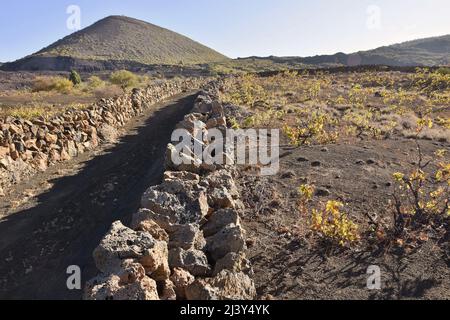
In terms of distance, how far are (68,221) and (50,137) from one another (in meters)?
5.83

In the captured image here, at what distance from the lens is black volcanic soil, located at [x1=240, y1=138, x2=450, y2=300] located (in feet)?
20.2

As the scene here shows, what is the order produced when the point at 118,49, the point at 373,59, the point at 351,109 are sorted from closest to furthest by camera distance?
the point at 351,109
the point at 373,59
the point at 118,49

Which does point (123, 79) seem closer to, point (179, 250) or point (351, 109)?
point (351, 109)

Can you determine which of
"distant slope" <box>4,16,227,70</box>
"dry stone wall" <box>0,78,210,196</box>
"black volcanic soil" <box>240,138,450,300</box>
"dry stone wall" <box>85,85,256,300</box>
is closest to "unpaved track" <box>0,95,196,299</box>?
"dry stone wall" <box>0,78,210,196</box>

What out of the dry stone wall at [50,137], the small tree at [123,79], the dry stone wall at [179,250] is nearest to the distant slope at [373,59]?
the small tree at [123,79]

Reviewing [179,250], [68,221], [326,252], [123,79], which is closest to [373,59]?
[123,79]

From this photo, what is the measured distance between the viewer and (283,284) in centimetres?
627

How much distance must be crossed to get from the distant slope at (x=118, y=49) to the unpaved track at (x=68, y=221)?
7860cm

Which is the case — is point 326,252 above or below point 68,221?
above

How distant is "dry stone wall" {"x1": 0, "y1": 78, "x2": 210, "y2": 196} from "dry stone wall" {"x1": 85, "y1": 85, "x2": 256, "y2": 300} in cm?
700

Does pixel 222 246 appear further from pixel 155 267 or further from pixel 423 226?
pixel 423 226

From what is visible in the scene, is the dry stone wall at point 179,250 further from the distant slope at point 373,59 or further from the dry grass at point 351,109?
the distant slope at point 373,59

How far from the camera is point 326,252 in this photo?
720cm
